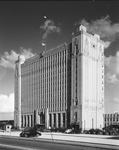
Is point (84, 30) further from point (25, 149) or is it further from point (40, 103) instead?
point (25, 149)

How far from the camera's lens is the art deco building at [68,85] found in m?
126

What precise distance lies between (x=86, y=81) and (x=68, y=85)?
473 inches

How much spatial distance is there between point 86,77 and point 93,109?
55.9 ft

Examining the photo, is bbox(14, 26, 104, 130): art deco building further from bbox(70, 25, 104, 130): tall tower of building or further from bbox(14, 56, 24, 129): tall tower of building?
bbox(14, 56, 24, 129): tall tower of building

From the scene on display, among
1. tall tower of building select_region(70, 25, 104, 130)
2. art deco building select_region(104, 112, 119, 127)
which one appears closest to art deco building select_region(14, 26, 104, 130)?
tall tower of building select_region(70, 25, 104, 130)

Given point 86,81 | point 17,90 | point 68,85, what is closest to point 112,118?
point 68,85

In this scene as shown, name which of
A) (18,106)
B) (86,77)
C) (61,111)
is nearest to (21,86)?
(18,106)

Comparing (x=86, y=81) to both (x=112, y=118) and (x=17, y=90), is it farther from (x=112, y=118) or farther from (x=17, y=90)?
(x=112, y=118)

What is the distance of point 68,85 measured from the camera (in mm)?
134625

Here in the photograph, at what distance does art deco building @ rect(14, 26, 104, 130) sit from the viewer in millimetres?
125812

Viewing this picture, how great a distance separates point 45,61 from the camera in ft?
493

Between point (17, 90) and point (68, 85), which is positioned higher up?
point (68, 85)

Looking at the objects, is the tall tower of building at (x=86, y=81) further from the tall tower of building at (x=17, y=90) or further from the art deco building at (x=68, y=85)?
the tall tower of building at (x=17, y=90)

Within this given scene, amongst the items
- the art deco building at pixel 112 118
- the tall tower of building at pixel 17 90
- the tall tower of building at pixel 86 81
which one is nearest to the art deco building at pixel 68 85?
the tall tower of building at pixel 86 81
